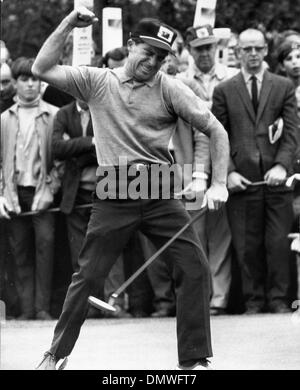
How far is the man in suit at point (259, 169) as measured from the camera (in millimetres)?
11305

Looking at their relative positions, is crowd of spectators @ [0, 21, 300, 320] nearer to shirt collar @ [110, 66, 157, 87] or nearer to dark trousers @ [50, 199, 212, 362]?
dark trousers @ [50, 199, 212, 362]

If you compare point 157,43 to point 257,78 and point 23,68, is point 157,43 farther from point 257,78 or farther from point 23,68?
point 23,68

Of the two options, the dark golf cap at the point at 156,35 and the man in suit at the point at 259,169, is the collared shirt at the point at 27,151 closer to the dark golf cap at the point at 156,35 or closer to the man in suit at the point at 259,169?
the man in suit at the point at 259,169

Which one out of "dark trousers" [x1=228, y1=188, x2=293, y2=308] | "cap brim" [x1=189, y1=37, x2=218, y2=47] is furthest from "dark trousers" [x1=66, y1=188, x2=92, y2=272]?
"cap brim" [x1=189, y1=37, x2=218, y2=47]

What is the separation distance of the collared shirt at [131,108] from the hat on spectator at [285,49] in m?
3.99

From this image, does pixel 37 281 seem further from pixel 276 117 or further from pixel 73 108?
pixel 276 117

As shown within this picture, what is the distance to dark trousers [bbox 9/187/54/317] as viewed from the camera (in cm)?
1172

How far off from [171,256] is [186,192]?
9.04 feet

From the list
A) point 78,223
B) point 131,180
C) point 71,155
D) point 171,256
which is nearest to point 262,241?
point 78,223

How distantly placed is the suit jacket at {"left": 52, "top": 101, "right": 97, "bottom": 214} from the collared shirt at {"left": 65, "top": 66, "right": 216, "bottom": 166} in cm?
319

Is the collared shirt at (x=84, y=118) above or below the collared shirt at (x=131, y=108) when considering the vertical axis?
below

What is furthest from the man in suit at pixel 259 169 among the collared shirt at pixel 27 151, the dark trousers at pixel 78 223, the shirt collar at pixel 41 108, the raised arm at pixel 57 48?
the raised arm at pixel 57 48

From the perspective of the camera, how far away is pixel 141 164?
8242 mm

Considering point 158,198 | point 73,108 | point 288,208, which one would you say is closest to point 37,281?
point 73,108
